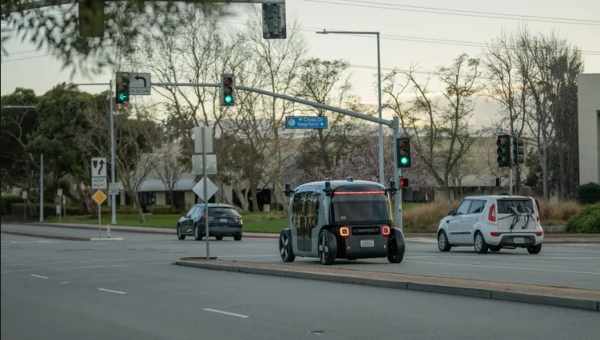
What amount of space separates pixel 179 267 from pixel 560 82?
50.5 m

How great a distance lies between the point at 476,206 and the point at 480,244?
1166 mm

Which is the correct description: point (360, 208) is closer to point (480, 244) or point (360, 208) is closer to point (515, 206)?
point (480, 244)

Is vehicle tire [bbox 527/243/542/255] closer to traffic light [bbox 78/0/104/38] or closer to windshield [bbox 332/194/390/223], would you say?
windshield [bbox 332/194/390/223]

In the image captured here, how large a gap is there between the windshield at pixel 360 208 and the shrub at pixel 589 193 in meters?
35.1

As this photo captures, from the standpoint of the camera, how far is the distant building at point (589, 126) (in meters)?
61.9

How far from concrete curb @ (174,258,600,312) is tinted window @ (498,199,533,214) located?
929 cm

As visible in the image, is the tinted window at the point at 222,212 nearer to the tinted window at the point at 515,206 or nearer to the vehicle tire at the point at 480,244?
the vehicle tire at the point at 480,244

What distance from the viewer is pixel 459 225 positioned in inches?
1302

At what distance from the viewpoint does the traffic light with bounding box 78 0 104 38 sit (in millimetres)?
6129

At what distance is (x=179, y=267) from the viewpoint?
1069 inches

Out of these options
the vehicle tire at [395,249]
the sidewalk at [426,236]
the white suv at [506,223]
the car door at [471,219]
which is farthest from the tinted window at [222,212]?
the vehicle tire at [395,249]

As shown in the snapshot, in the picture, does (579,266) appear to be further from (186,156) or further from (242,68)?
(186,156)

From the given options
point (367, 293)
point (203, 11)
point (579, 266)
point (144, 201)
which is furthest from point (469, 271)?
point (144, 201)

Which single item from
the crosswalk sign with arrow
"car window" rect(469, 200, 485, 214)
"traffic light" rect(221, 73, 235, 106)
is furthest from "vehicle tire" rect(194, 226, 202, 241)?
"car window" rect(469, 200, 485, 214)
